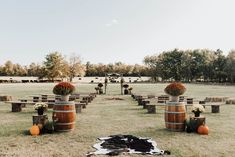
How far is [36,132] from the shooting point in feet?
42.3

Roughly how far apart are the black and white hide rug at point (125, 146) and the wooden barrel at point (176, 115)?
7.71 ft

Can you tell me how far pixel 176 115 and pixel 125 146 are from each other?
402 centimetres

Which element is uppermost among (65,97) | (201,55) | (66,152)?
(201,55)

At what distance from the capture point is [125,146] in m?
10.5

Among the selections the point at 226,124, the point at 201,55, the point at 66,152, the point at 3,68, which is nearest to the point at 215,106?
the point at 226,124

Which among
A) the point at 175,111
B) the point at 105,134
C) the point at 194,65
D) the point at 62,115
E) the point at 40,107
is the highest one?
the point at 194,65

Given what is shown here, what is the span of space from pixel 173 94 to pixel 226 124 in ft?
13.3

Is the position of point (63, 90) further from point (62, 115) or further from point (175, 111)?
point (175, 111)

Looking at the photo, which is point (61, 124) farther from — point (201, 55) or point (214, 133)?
point (201, 55)

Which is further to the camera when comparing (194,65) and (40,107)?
(194,65)

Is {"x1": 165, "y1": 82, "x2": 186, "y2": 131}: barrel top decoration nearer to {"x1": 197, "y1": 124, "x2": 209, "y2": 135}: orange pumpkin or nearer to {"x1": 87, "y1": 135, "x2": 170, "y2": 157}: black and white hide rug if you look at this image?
{"x1": 197, "y1": 124, "x2": 209, "y2": 135}: orange pumpkin

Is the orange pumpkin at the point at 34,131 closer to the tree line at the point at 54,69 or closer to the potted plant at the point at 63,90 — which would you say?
the potted plant at the point at 63,90

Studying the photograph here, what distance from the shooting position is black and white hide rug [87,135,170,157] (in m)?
9.95

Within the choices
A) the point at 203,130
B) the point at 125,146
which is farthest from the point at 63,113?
the point at 203,130
